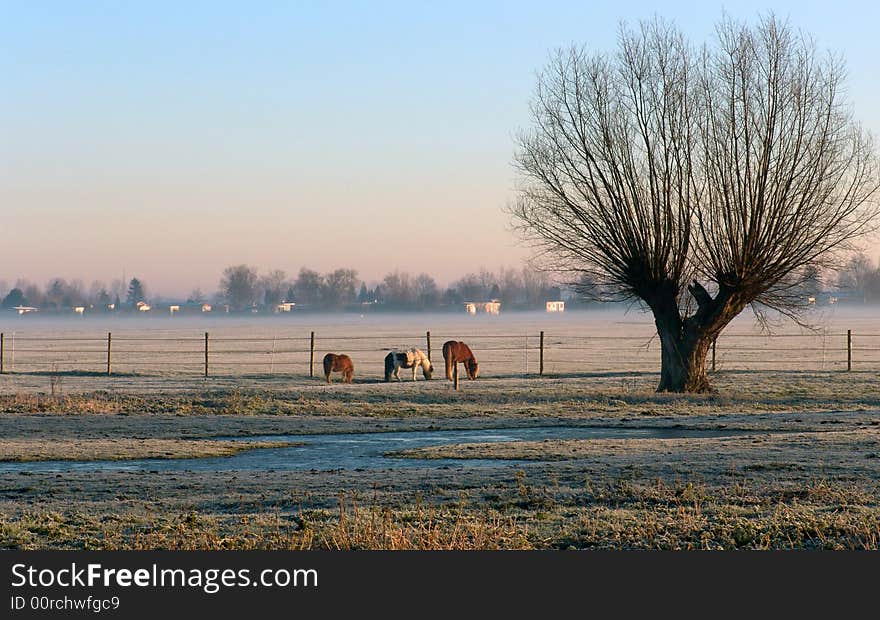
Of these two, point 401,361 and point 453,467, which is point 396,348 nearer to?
point 401,361

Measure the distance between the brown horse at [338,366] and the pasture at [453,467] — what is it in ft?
2.64

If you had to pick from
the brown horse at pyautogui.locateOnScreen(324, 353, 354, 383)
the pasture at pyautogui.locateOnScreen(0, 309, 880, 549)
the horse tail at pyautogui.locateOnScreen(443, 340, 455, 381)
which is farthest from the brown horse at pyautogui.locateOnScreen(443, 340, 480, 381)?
the brown horse at pyautogui.locateOnScreen(324, 353, 354, 383)

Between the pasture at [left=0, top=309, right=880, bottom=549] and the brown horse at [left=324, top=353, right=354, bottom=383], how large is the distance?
31.7 inches

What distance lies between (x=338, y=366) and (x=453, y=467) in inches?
841

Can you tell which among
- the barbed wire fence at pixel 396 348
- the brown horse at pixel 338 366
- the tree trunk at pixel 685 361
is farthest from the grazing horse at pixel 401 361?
the tree trunk at pixel 685 361

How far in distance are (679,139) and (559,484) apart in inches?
819

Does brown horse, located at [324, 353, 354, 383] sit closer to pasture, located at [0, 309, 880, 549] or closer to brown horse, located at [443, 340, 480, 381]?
pasture, located at [0, 309, 880, 549]

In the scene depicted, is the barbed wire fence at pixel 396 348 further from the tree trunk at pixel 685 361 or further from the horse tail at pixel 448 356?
the horse tail at pixel 448 356

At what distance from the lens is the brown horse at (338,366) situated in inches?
1467

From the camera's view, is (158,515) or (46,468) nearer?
(158,515)

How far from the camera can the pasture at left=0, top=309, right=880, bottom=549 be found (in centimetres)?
1047

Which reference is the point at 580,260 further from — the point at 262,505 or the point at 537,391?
the point at 262,505

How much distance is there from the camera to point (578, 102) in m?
33.9

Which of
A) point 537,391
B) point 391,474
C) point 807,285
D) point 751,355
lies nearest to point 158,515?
point 391,474
